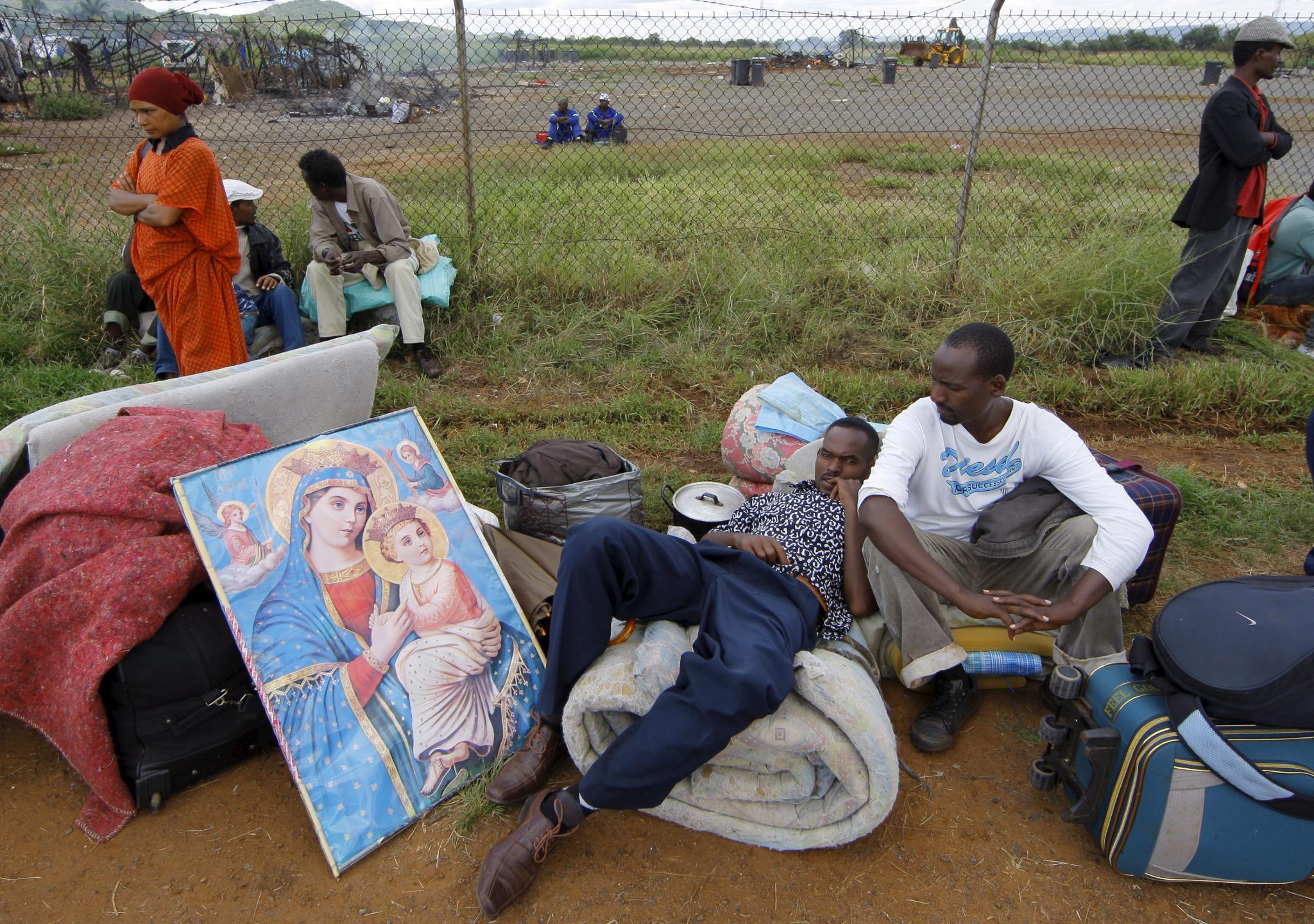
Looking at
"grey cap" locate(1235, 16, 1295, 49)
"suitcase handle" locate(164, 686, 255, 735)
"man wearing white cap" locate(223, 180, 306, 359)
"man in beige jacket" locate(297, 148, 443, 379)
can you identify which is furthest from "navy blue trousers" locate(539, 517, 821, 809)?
"grey cap" locate(1235, 16, 1295, 49)

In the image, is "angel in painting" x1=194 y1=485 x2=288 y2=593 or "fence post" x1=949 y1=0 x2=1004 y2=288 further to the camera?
"fence post" x1=949 y1=0 x2=1004 y2=288

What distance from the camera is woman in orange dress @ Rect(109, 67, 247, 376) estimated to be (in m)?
3.89

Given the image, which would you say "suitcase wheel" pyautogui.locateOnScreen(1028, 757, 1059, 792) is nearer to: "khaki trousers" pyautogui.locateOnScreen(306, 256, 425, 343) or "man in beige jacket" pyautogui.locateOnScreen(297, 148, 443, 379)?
"man in beige jacket" pyautogui.locateOnScreen(297, 148, 443, 379)

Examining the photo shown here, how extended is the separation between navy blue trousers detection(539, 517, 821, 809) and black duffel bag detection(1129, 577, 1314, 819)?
878 mm

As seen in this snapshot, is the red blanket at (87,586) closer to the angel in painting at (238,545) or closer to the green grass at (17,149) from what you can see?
the angel in painting at (238,545)

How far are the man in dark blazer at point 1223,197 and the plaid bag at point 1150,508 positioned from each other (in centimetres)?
223

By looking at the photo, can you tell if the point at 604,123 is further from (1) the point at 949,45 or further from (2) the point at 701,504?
(2) the point at 701,504

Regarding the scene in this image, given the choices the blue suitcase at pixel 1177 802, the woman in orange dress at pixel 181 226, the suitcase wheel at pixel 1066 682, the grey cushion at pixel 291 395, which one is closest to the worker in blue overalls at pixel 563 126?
the woman in orange dress at pixel 181 226

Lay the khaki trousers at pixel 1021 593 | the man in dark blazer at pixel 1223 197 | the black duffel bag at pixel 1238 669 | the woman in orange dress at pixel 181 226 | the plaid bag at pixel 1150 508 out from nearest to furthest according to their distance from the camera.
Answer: the black duffel bag at pixel 1238 669, the khaki trousers at pixel 1021 593, the plaid bag at pixel 1150 508, the woman in orange dress at pixel 181 226, the man in dark blazer at pixel 1223 197

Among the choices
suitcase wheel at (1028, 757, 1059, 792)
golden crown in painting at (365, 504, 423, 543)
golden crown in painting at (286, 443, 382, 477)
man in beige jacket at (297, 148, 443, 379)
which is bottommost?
suitcase wheel at (1028, 757, 1059, 792)

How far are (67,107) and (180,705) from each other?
16.7 m

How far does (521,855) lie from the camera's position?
206 cm

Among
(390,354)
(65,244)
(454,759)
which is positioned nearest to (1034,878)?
(454,759)

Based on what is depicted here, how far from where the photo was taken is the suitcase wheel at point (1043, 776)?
2.25 meters
